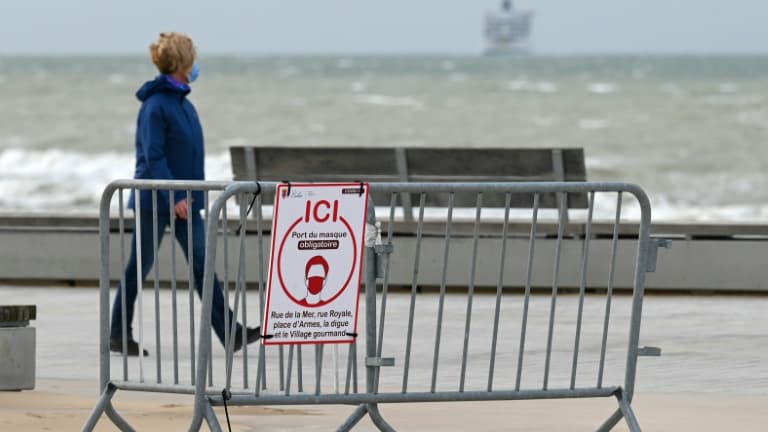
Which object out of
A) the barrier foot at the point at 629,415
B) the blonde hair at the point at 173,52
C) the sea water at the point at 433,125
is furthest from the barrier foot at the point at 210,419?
the sea water at the point at 433,125

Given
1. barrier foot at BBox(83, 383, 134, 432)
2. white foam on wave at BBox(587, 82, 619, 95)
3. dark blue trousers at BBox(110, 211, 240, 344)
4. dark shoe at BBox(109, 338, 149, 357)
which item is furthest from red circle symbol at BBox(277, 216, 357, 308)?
white foam on wave at BBox(587, 82, 619, 95)

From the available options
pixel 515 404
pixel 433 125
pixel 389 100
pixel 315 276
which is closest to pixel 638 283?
pixel 315 276

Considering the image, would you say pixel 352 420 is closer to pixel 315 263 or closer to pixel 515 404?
pixel 315 263

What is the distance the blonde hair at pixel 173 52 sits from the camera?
8891 mm

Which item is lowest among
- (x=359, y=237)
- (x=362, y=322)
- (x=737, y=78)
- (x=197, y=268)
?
(x=737, y=78)

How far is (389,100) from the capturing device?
6875 cm

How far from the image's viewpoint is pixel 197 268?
28.8 ft

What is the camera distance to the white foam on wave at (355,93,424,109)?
65.4m

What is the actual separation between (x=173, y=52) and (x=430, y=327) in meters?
2.47

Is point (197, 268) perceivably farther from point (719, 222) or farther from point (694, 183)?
point (694, 183)

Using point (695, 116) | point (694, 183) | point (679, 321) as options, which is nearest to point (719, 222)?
point (679, 321)

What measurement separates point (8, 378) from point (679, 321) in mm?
4468

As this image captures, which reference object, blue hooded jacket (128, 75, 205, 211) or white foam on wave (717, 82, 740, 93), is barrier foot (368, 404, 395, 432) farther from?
white foam on wave (717, 82, 740, 93)

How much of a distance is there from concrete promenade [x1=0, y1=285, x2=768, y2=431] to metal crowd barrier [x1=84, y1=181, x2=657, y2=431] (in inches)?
5.9
